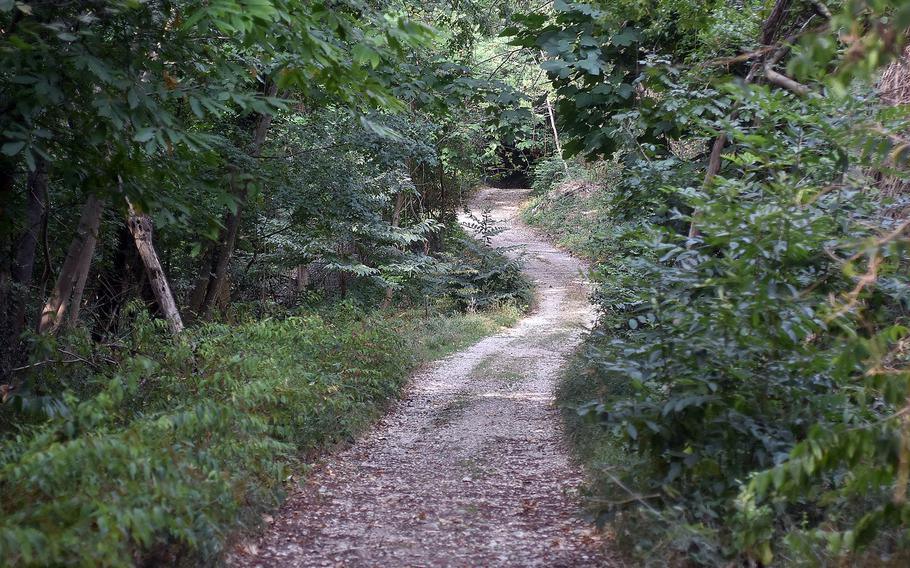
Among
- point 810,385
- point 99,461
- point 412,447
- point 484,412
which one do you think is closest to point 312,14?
point 99,461

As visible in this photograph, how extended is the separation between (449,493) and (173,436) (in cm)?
284

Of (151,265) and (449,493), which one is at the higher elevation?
(151,265)

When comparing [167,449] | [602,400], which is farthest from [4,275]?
[602,400]

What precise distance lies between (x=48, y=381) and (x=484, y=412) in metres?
5.41

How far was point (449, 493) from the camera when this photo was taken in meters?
6.71

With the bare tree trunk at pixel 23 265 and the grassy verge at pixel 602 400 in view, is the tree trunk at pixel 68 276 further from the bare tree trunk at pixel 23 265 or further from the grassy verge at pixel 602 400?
the grassy verge at pixel 602 400

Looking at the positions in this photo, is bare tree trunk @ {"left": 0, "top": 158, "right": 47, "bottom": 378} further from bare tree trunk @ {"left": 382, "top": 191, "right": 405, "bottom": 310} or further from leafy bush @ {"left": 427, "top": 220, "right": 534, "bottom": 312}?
leafy bush @ {"left": 427, "top": 220, "right": 534, "bottom": 312}

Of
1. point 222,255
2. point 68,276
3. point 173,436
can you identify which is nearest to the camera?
point 173,436

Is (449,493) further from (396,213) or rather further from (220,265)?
(396,213)

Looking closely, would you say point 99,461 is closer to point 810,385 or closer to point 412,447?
point 810,385

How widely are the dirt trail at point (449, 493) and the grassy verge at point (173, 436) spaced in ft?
1.15

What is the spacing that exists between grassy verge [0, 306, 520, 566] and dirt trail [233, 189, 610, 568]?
35cm

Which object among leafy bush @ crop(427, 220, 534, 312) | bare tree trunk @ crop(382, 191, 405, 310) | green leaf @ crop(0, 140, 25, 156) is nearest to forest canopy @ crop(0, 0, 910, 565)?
green leaf @ crop(0, 140, 25, 156)

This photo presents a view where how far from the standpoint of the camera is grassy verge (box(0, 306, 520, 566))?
3.26m
